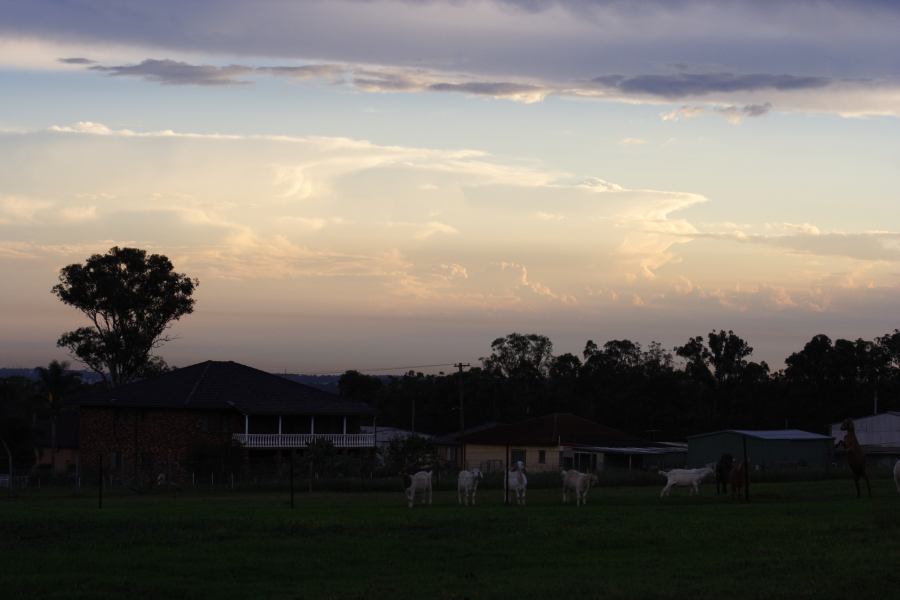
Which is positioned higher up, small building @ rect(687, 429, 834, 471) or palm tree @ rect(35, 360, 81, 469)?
palm tree @ rect(35, 360, 81, 469)

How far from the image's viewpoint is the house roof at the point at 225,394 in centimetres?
7388

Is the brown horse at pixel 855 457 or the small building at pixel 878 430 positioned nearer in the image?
the brown horse at pixel 855 457

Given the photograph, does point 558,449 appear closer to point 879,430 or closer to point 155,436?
point 155,436

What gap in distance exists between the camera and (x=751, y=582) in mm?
17578

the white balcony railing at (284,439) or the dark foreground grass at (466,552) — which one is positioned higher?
the white balcony railing at (284,439)

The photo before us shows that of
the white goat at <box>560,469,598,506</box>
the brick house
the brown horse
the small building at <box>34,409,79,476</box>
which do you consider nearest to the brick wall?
the brick house

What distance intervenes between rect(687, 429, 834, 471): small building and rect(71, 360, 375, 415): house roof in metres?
23.0

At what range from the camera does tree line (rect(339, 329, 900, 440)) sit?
10944cm

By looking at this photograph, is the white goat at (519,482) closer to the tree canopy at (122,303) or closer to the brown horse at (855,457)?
the brown horse at (855,457)

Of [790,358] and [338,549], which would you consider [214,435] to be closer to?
[338,549]

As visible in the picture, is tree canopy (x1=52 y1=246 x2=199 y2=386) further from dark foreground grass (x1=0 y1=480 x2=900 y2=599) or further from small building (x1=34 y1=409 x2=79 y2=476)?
dark foreground grass (x1=0 y1=480 x2=900 y2=599)

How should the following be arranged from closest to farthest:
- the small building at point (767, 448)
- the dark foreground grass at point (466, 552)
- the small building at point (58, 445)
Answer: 1. the dark foreground grass at point (466, 552)
2. the small building at point (767, 448)
3. the small building at point (58, 445)

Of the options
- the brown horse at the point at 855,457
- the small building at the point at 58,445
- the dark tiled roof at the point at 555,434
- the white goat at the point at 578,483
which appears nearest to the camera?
the brown horse at the point at 855,457

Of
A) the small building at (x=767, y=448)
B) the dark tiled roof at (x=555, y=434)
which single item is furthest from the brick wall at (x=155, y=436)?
the small building at (x=767, y=448)
